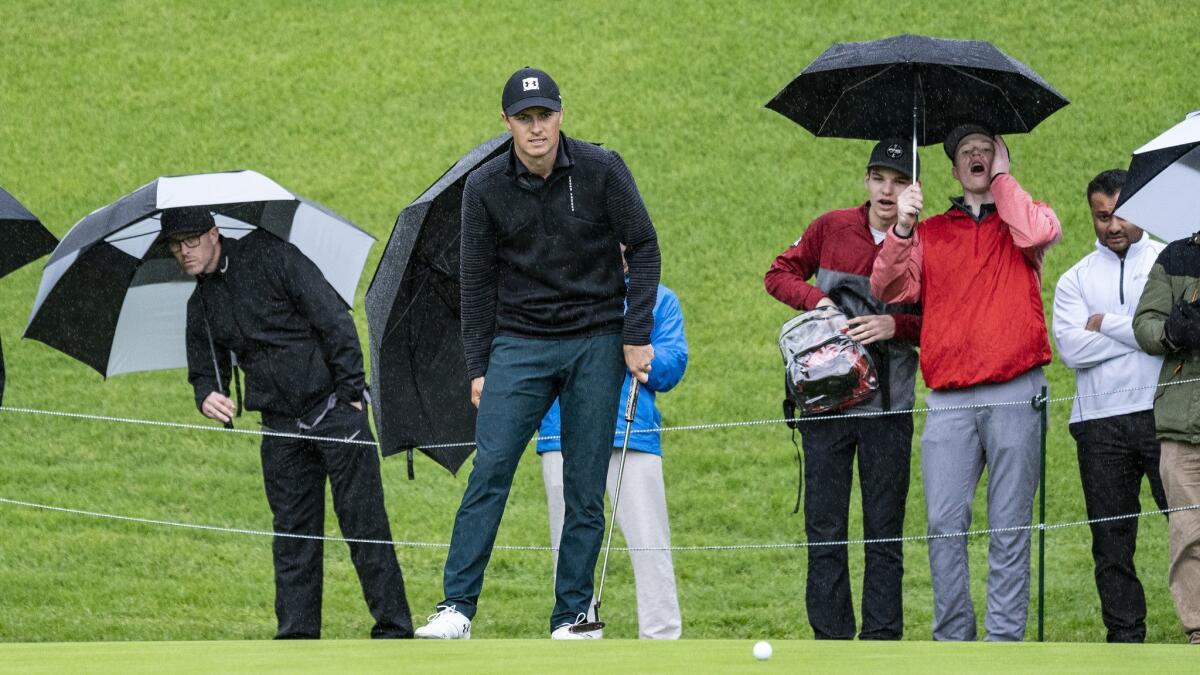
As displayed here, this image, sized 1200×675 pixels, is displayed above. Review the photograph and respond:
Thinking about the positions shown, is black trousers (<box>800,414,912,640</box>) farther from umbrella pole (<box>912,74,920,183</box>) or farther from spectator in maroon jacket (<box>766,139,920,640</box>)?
umbrella pole (<box>912,74,920,183</box>)

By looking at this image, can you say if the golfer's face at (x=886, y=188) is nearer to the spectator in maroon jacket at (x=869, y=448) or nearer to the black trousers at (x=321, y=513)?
the spectator in maroon jacket at (x=869, y=448)

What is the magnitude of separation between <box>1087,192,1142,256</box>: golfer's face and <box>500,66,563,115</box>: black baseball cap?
302 cm

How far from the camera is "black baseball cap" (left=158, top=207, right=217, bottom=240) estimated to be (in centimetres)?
828

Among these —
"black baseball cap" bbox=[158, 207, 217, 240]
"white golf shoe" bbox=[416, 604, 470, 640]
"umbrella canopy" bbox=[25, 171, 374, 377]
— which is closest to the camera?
"white golf shoe" bbox=[416, 604, 470, 640]

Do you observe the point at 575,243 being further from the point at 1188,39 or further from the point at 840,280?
the point at 1188,39

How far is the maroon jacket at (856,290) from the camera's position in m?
7.90

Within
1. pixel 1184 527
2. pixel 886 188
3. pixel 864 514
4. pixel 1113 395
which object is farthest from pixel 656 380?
pixel 1184 527

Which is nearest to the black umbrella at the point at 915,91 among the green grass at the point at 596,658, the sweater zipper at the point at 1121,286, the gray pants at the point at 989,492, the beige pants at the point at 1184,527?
the sweater zipper at the point at 1121,286

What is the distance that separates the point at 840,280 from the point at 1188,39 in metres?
13.9

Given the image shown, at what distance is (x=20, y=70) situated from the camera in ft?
73.9

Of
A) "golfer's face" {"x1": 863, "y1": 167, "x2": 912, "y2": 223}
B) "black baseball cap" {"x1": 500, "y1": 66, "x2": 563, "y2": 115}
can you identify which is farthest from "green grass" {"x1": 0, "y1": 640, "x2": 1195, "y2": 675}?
"golfer's face" {"x1": 863, "y1": 167, "x2": 912, "y2": 223}

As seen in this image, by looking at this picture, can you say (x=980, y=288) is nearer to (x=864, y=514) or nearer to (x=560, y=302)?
(x=864, y=514)

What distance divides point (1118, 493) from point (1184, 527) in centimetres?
61

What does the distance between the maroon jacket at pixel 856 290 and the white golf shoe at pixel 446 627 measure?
231 centimetres
